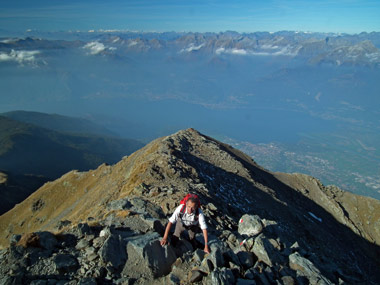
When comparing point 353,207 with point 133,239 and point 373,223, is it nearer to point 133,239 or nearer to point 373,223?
point 373,223

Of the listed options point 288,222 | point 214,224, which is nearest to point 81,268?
point 214,224

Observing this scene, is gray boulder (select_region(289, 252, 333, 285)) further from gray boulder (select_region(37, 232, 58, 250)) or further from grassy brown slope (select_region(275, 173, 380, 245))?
grassy brown slope (select_region(275, 173, 380, 245))

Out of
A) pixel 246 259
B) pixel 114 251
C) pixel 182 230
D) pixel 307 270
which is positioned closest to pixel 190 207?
pixel 182 230

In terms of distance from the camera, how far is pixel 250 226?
15578mm

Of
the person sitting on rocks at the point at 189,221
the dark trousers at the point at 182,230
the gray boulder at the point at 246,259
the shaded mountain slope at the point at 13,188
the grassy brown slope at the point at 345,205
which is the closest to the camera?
the gray boulder at the point at 246,259

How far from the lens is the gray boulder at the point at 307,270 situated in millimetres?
10531

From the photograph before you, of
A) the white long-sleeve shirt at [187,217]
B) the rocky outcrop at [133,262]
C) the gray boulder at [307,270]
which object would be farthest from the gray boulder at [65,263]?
the gray boulder at [307,270]

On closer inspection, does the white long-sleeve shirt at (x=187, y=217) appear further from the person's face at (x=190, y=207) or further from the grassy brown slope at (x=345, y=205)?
the grassy brown slope at (x=345, y=205)

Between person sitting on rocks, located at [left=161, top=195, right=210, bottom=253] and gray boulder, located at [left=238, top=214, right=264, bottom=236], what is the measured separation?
5020mm

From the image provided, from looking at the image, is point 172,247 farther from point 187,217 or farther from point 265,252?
point 265,252

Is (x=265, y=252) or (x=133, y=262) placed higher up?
(x=133, y=262)

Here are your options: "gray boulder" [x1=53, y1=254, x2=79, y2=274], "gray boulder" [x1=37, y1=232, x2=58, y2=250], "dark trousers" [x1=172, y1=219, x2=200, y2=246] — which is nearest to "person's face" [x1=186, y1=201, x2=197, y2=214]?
"dark trousers" [x1=172, y1=219, x2=200, y2=246]

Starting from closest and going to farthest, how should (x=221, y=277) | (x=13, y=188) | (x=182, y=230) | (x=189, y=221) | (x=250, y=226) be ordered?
(x=221, y=277)
(x=182, y=230)
(x=189, y=221)
(x=250, y=226)
(x=13, y=188)

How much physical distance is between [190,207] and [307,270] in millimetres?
6019
